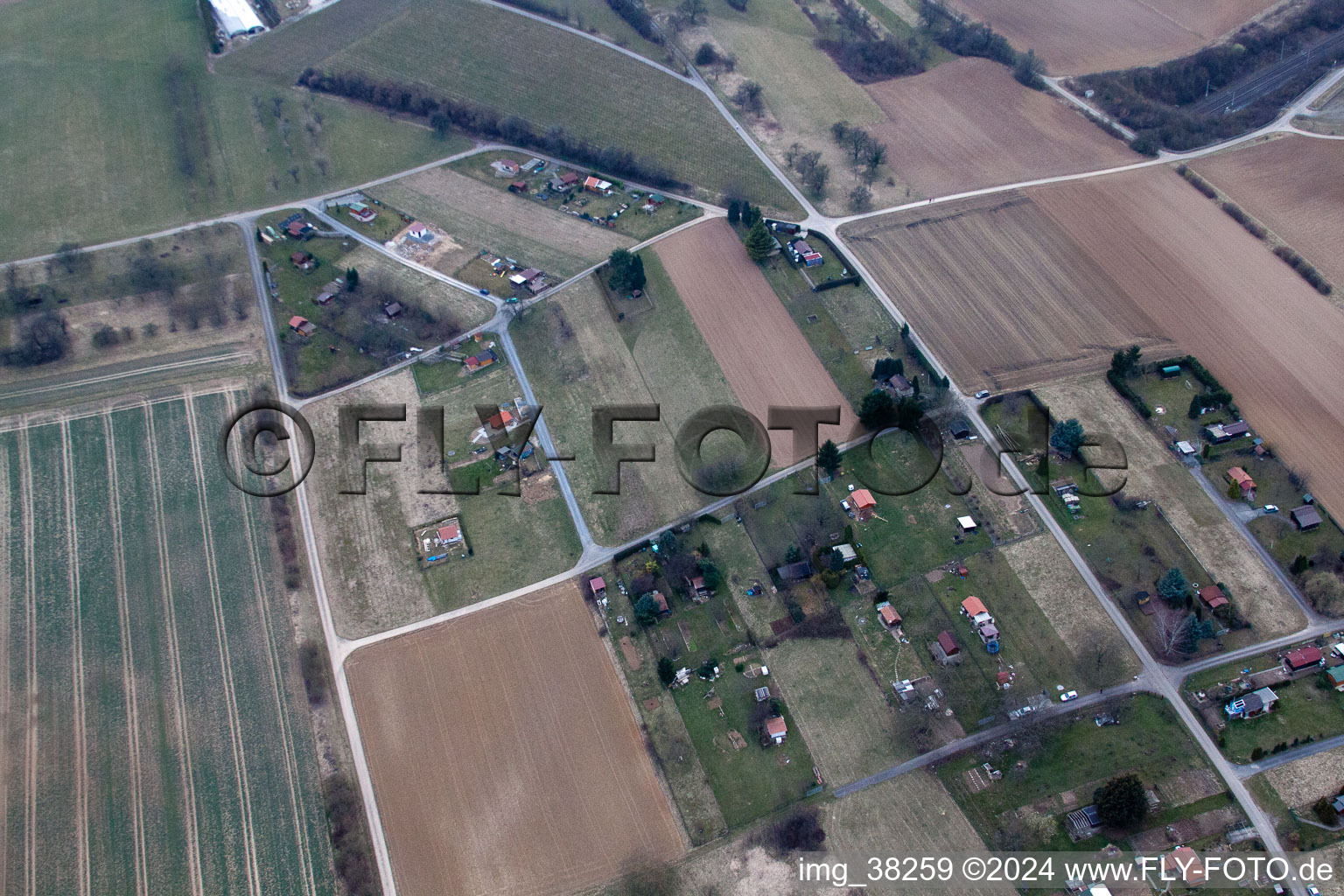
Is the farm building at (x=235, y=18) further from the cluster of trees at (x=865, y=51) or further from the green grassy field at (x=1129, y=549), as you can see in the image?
the green grassy field at (x=1129, y=549)

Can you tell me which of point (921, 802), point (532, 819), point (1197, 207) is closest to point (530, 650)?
point (532, 819)

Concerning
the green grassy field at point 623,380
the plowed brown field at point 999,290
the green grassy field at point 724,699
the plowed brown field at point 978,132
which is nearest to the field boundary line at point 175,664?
the green grassy field at point 724,699

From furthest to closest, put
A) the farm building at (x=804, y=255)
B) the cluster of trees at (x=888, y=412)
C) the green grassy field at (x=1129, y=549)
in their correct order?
the farm building at (x=804, y=255)
the cluster of trees at (x=888, y=412)
the green grassy field at (x=1129, y=549)

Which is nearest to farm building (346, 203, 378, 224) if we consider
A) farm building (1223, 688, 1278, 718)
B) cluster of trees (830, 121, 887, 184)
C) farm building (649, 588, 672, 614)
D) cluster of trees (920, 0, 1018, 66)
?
cluster of trees (830, 121, 887, 184)

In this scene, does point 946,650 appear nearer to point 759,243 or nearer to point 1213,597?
point 1213,597

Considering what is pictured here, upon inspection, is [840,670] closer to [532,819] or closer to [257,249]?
[532,819]

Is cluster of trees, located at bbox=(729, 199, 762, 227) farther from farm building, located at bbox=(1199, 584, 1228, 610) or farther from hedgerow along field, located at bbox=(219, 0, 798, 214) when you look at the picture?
farm building, located at bbox=(1199, 584, 1228, 610)
